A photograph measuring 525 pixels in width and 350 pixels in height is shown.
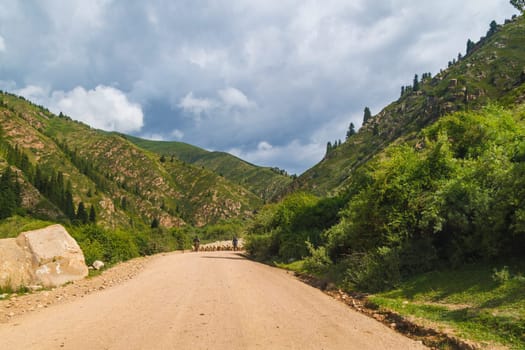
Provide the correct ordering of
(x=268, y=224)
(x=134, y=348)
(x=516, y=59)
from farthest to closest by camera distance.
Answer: (x=516, y=59)
(x=268, y=224)
(x=134, y=348)

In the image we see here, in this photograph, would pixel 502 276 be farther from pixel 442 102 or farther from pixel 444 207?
pixel 442 102

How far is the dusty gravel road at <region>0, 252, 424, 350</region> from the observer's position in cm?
624

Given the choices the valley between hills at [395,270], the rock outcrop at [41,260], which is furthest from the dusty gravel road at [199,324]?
the rock outcrop at [41,260]

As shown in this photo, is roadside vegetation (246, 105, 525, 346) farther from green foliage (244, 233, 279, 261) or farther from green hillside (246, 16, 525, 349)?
green foliage (244, 233, 279, 261)

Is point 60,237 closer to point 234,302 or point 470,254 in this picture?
point 234,302

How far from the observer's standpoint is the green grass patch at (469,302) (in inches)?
243

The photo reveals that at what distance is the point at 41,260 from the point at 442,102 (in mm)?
143075

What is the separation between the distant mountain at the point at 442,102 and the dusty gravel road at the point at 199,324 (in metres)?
87.7

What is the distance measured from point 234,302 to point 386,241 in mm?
6451

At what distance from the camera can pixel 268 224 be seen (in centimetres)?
3177

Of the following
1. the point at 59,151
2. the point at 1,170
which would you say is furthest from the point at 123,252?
the point at 59,151

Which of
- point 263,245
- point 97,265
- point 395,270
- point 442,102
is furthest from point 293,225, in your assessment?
point 442,102

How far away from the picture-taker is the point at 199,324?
7352 mm

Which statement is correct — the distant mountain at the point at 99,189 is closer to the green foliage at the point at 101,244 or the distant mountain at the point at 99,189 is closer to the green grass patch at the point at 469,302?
the green foliage at the point at 101,244
